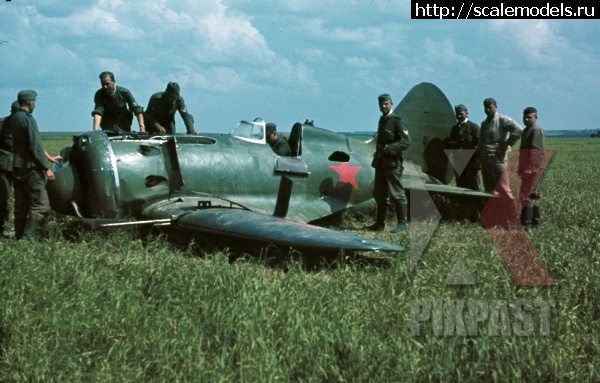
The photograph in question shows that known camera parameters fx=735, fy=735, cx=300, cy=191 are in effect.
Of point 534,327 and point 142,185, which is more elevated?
point 142,185

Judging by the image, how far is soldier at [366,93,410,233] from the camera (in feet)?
35.6

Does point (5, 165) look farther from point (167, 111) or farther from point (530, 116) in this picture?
point (530, 116)

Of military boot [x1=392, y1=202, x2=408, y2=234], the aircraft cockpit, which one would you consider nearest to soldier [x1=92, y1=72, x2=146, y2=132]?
the aircraft cockpit

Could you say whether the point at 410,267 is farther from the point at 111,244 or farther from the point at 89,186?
the point at 89,186

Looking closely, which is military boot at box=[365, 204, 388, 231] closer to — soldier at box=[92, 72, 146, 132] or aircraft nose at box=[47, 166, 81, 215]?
soldier at box=[92, 72, 146, 132]

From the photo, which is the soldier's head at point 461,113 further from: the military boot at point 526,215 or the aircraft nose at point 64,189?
the aircraft nose at point 64,189

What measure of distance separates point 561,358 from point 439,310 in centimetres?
111

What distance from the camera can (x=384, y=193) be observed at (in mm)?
11039

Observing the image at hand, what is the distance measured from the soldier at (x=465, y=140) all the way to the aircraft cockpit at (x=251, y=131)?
453 cm

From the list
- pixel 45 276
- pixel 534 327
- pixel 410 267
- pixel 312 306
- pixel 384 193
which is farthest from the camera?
pixel 384 193

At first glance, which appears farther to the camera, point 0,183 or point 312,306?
point 0,183

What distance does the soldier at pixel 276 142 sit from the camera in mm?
11172

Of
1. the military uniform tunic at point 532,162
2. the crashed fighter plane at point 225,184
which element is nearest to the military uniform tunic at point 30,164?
the crashed fighter plane at point 225,184

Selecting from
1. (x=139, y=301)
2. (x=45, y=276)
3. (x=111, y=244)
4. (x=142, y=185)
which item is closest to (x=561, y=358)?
(x=139, y=301)
